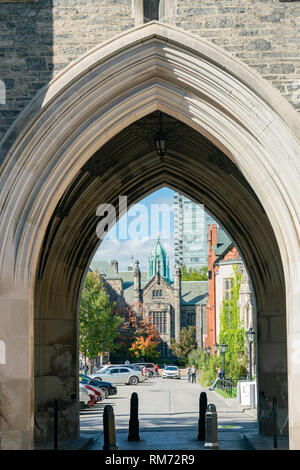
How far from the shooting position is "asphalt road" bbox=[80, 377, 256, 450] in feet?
50.0

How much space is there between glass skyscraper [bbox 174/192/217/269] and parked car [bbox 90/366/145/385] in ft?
290

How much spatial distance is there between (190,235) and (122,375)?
117 meters

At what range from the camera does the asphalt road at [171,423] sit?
50.0 feet

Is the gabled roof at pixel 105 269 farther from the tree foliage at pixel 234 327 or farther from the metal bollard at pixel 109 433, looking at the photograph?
the metal bollard at pixel 109 433

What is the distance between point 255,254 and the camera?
16.4 m

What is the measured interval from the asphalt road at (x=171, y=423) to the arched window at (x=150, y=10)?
312 inches

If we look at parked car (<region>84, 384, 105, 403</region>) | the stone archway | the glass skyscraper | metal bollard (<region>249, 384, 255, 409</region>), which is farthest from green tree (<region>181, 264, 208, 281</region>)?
the stone archway

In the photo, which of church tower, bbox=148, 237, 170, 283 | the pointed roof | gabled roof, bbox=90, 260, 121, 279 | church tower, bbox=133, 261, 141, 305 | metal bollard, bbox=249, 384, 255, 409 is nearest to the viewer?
metal bollard, bbox=249, 384, 255, 409

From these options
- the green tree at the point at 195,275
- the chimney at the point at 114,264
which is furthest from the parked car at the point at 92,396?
the green tree at the point at 195,275

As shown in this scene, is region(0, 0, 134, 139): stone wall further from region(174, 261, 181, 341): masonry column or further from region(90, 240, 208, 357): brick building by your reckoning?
region(174, 261, 181, 341): masonry column

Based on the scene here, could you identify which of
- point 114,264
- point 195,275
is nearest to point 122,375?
point 114,264

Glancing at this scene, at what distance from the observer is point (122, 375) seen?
43.6 meters
